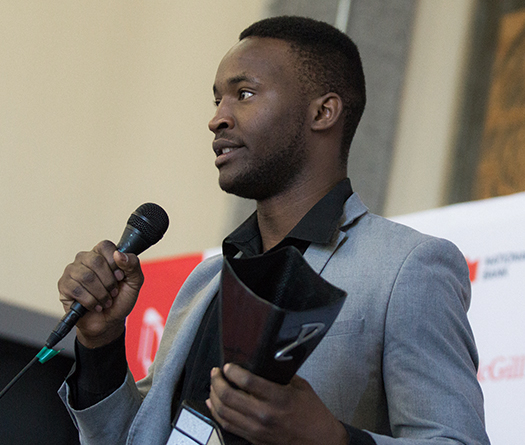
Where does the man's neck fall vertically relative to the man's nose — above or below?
below

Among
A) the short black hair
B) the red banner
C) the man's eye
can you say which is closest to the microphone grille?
the man's eye

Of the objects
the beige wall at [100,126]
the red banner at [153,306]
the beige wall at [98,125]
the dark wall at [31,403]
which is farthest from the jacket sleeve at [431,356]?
the beige wall at [98,125]

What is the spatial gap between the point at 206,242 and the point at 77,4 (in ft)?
6.00

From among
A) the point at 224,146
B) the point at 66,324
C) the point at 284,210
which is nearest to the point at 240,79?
the point at 224,146

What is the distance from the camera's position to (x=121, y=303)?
3.90 ft

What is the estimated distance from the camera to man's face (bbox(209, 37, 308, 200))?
55.6 inches

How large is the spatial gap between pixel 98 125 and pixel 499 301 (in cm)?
311

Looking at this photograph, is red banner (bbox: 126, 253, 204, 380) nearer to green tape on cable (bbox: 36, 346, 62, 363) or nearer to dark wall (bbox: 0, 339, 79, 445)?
dark wall (bbox: 0, 339, 79, 445)

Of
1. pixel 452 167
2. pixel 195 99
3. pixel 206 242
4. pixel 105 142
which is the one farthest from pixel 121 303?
pixel 105 142

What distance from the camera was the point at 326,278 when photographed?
1.20 m

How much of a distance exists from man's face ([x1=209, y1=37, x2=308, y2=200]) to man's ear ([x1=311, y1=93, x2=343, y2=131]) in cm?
3

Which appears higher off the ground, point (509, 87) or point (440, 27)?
point (440, 27)

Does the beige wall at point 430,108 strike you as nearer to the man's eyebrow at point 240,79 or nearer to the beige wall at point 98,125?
the beige wall at point 98,125

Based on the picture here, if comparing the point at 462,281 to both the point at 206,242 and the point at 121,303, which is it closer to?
the point at 121,303
